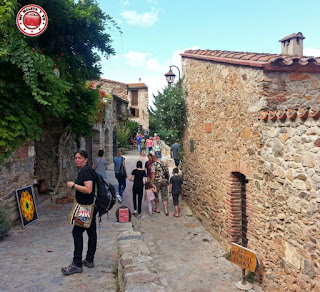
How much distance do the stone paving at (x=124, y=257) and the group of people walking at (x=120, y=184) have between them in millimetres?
237

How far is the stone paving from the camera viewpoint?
139 inches

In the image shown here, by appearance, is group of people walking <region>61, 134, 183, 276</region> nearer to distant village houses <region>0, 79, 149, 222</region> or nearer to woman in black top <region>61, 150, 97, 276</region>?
woman in black top <region>61, 150, 97, 276</region>

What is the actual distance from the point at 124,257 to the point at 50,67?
4.52m

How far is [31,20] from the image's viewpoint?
5961mm

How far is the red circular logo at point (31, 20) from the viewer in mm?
5836

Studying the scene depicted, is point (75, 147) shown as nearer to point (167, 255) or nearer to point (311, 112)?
point (167, 255)

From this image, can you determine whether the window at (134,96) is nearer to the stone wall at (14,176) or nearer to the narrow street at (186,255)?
the narrow street at (186,255)

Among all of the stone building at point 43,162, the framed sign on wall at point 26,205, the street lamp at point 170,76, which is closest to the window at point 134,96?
the stone building at point 43,162

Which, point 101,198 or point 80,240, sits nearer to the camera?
point 80,240

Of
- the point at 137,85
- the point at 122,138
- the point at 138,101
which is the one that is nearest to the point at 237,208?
the point at 122,138

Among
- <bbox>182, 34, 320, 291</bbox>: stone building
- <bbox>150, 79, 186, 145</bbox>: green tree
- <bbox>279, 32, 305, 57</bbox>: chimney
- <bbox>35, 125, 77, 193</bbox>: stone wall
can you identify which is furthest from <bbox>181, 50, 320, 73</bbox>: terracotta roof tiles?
<bbox>35, 125, 77, 193</bbox>: stone wall

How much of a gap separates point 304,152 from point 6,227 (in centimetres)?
517

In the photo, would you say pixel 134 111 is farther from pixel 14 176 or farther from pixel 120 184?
pixel 14 176

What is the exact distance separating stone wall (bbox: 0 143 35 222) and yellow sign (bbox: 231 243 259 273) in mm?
4361
